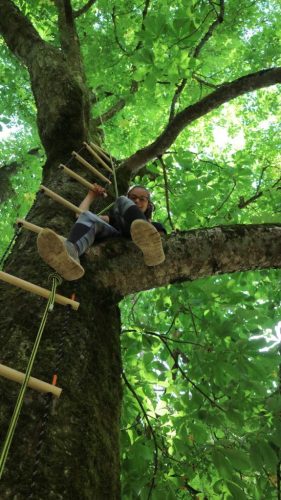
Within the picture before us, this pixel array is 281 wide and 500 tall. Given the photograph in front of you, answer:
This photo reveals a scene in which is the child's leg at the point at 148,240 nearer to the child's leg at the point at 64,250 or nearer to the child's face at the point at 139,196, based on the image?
the child's leg at the point at 64,250

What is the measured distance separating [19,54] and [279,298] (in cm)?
461

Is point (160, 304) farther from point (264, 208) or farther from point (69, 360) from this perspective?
point (264, 208)

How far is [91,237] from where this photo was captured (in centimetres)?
256

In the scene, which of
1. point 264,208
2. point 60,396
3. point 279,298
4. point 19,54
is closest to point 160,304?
point 279,298

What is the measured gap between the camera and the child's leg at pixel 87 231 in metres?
2.44

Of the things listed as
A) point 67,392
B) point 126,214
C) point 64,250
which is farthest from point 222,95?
point 67,392

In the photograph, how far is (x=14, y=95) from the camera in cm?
827

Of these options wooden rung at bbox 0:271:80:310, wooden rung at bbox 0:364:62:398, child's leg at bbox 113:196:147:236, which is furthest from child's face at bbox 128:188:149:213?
wooden rung at bbox 0:364:62:398

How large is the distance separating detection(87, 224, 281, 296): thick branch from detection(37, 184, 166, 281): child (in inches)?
4.7

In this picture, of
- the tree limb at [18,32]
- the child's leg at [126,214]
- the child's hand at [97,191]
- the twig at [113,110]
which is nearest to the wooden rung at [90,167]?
the child's hand at [97,191]

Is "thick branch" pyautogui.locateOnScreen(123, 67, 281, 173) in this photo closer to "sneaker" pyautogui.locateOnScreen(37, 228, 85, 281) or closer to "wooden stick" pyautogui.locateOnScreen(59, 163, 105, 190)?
"wooden stick" pyautogui.locateOnScreen(59, 163, 105, 190)

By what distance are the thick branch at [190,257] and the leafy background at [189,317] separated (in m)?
0.44

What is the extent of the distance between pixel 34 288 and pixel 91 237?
2.22ft

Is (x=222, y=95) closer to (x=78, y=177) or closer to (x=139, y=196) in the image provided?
(x=139, y=196)
